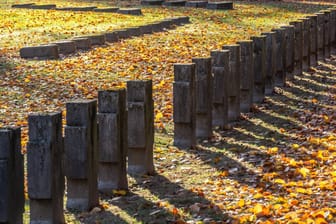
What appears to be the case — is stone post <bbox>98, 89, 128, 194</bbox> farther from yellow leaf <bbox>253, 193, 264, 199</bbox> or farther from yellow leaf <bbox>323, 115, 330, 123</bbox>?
yellow leaf <bbox>323, 115, 330, 123</bbox>

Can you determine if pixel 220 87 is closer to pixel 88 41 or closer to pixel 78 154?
pixel 78 154

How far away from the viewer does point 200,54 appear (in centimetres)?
2030

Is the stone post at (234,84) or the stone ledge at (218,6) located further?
the stone ledge at (218,6)

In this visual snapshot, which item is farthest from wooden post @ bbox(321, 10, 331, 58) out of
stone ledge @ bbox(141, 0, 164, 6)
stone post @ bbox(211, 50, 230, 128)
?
stone ledge @ bbox(141, 0, 164, 6)

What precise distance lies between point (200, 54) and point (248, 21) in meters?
9.13

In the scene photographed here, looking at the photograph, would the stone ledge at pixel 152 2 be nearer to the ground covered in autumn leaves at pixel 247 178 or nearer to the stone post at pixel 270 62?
the stone post at pixel 270 62

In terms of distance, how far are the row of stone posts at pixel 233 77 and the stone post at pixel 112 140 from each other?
211 cm

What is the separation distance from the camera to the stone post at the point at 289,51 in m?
16.4

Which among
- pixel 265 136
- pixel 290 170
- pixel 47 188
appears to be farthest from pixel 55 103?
pixel 47 188

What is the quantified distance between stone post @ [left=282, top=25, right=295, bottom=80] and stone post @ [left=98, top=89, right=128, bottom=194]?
780cm

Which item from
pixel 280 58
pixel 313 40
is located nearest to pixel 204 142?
pixel 280 58

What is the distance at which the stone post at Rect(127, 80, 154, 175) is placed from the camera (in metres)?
9.62

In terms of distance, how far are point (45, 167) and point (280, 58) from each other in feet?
29.6

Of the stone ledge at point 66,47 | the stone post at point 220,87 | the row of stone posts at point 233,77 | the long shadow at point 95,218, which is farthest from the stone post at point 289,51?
the long shadow at point 95,218
